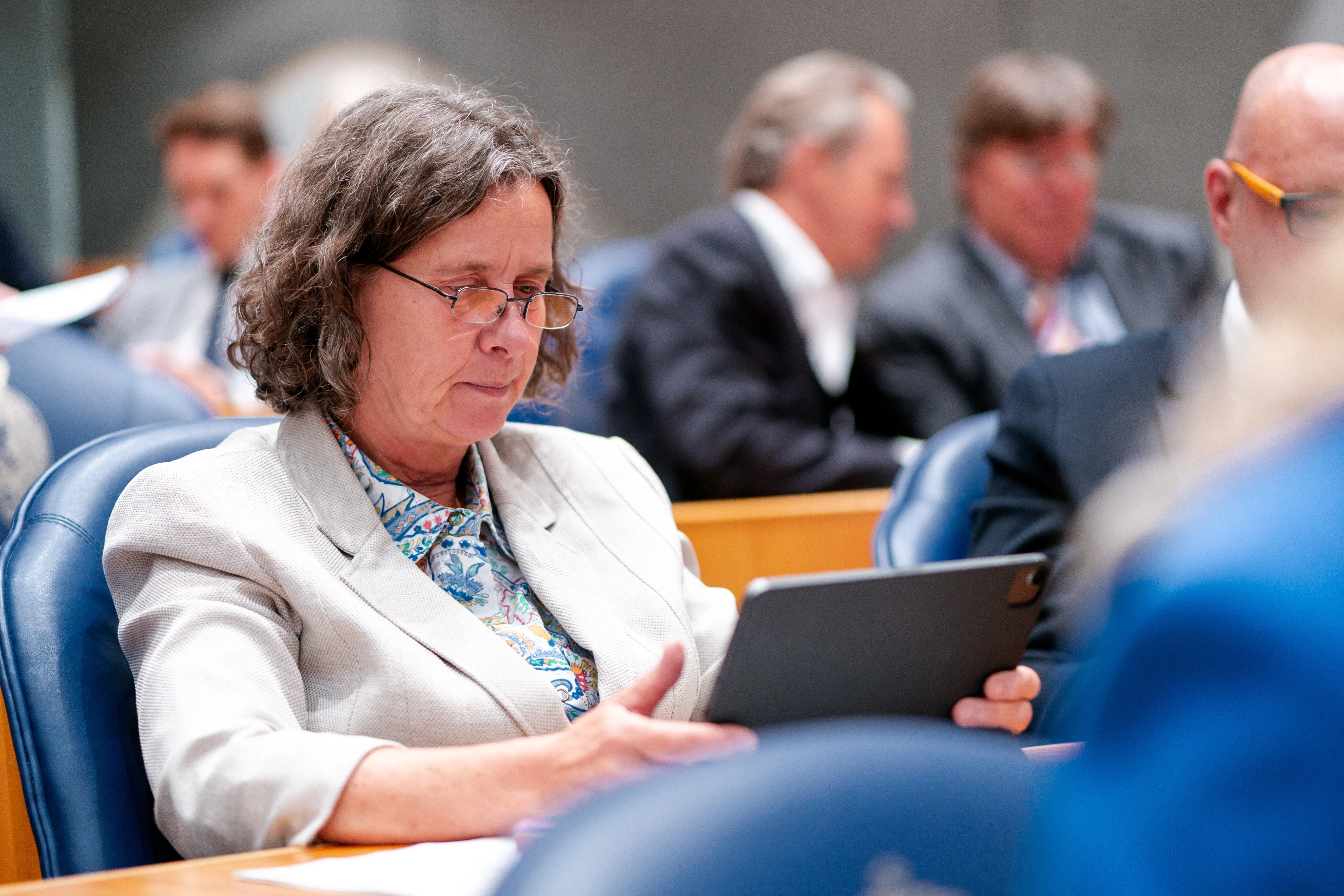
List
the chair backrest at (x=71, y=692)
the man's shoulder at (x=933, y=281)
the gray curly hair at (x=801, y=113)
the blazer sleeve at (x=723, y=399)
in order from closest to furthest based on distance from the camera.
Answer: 1. the chair backrest at (x=71, y=692)
2. the blazer sleeve at (x=723, y=399)
3. the man's shoulder at (x=933, y=281)
4. the gray curly hair at (x=801, y=113)

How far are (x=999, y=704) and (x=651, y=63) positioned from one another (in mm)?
4079

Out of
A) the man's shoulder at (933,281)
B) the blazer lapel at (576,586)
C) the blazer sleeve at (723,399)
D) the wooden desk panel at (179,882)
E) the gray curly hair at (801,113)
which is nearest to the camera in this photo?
the wooden desk panel at (179,882)

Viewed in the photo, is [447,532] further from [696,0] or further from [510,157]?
[696,0]

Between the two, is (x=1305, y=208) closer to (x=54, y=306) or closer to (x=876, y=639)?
(x=876, y=639)

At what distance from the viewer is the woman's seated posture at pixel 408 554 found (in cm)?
101

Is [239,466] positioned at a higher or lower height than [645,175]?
higher

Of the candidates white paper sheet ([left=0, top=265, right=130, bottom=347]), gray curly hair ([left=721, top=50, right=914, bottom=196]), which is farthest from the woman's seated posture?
gray curly hair ([left=721, top=50, right=914, bottom=196])

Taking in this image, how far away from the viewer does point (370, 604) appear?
47.3 inches

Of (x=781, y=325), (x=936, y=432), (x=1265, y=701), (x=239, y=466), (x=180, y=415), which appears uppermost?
(x=1265, y=701)

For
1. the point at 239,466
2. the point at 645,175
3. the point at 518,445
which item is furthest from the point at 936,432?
the point at 645,175

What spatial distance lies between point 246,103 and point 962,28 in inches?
96.5

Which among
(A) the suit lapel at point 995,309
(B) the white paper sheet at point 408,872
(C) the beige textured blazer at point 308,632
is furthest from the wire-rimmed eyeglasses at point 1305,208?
(B) the white paper sheet at point 408,872

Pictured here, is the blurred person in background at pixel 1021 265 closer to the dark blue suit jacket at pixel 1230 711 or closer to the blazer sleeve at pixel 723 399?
the blazer sleeve at pixel 723 399

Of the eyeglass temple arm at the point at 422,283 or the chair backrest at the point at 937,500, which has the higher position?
the eyeglass temple arm at the point at 422,283
